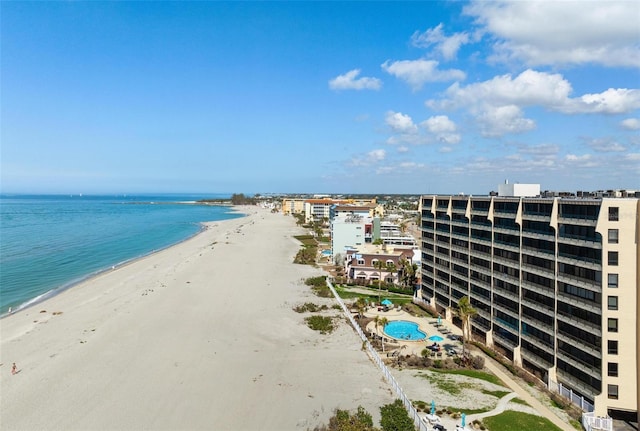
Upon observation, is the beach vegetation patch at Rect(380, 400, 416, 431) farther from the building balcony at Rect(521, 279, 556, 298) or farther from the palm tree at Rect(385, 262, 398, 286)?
the palm tree at Rect(385, 262, 398, 286)

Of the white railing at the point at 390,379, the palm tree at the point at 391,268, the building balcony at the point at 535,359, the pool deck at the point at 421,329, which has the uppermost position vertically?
the palm tree at the point at 391,268

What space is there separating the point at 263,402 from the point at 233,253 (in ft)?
239

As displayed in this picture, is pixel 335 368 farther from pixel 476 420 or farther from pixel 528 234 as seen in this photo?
pixel 528 234

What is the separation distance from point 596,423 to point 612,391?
2555mm

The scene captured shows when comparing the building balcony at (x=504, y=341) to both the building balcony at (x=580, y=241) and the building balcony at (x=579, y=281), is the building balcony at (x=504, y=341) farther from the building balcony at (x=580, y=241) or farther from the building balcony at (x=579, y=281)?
the building balcony at (x=580, y=241)

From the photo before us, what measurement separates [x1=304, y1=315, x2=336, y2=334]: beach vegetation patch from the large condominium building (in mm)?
16279

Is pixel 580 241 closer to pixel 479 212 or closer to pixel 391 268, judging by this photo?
pixel 479 212

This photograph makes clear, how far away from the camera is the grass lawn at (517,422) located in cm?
2767

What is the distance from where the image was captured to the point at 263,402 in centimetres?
3091

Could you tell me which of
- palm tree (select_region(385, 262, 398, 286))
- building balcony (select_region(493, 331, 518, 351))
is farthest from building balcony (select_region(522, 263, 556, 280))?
palm tree (select_region(385, 262, 398, 286))

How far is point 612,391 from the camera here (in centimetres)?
2877

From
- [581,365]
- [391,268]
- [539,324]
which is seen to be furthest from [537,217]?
[391,268]

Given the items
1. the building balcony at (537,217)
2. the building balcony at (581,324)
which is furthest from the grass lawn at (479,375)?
the building balcony at (537,217)

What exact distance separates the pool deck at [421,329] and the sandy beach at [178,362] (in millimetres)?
3769
